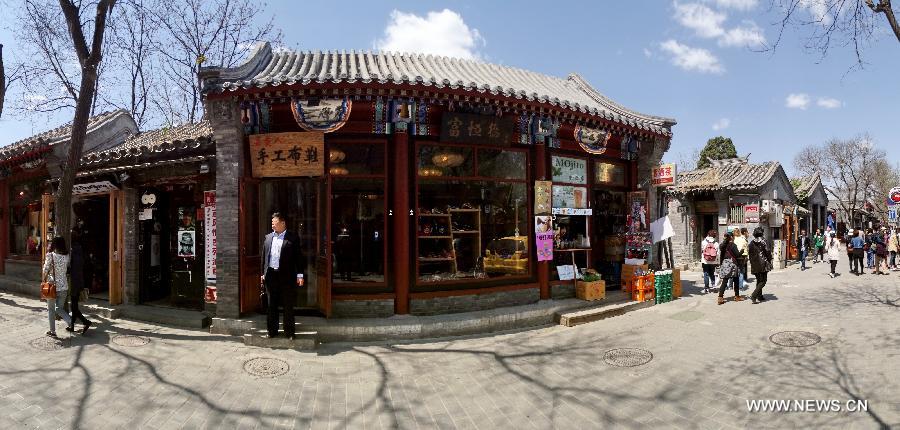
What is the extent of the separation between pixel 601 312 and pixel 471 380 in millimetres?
3919

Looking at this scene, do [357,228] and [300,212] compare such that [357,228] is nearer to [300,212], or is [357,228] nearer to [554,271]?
[300,212]

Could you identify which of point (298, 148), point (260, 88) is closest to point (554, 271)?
point (298, 148)

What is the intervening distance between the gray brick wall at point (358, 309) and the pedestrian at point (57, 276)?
404 centimetres

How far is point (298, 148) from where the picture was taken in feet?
23.6

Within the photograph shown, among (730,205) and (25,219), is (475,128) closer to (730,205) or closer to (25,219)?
(25,219)

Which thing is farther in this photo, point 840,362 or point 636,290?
point 636,290

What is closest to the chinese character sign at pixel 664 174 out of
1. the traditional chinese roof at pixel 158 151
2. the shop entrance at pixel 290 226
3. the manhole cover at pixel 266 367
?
the shop entrance at pixel 290 226

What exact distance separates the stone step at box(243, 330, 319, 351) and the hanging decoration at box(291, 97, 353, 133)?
3.21 meters

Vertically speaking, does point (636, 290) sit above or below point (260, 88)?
below

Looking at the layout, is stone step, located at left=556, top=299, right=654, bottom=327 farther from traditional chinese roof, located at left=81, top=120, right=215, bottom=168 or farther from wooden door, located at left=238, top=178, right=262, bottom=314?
traditional chinese roof, located at left=81, top=120, right=215, bottom=168

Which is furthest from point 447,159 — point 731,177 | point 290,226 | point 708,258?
point 731,177

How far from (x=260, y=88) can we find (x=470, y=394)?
210 inches

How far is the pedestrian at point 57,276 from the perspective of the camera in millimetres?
6823

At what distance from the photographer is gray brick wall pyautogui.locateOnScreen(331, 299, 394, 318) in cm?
724
